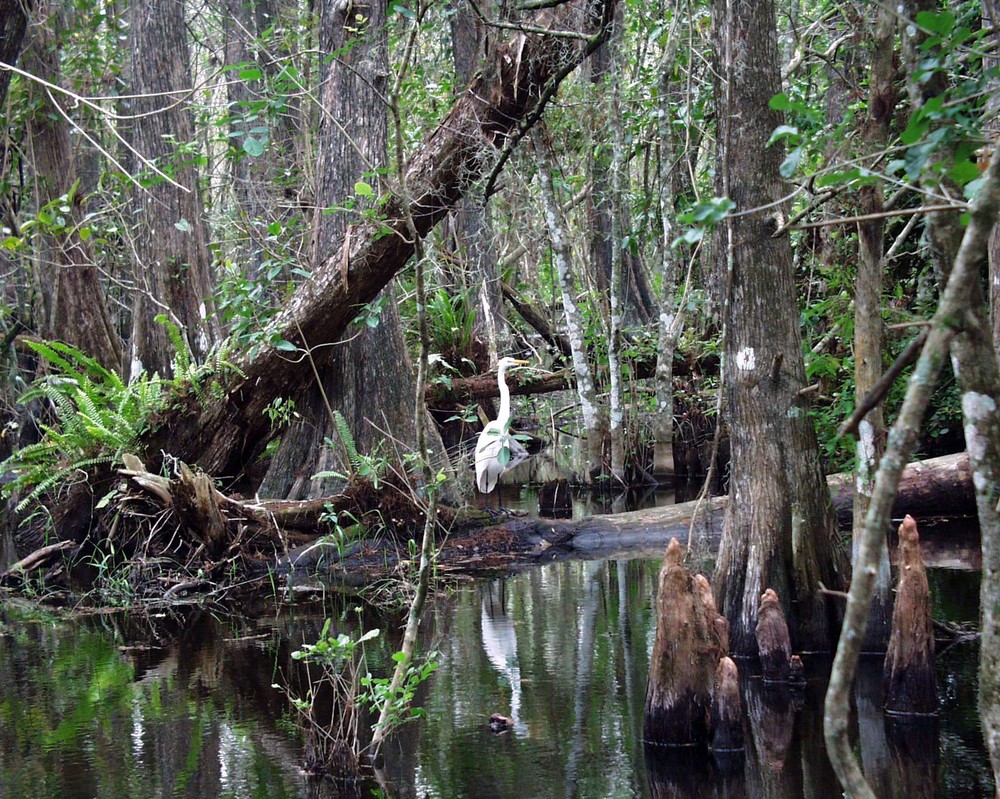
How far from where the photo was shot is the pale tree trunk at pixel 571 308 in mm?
12680

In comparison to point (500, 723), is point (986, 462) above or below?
above

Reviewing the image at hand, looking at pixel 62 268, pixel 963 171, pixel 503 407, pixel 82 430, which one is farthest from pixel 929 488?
pixel 62 268

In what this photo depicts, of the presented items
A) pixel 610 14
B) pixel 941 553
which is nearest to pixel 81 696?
pixel 610 14

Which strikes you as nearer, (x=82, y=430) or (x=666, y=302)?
(x=82, y=430)

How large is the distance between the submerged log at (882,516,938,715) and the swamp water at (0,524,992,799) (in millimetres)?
161

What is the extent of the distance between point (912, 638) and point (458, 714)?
261cm

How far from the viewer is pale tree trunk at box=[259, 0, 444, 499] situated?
10.6 meters

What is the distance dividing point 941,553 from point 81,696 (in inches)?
288

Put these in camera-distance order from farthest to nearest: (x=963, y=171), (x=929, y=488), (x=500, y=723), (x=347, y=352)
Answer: (x=347, y=352), (x=929, y=488), (x=500, y=723), (x=963, y=171)

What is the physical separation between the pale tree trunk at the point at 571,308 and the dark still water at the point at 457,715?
5102 millimetres

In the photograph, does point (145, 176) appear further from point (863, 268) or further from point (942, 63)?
point (942, 63)

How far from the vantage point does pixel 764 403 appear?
263 inches

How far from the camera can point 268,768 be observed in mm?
5523

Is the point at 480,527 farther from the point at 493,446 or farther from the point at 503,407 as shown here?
the point at 503,407
